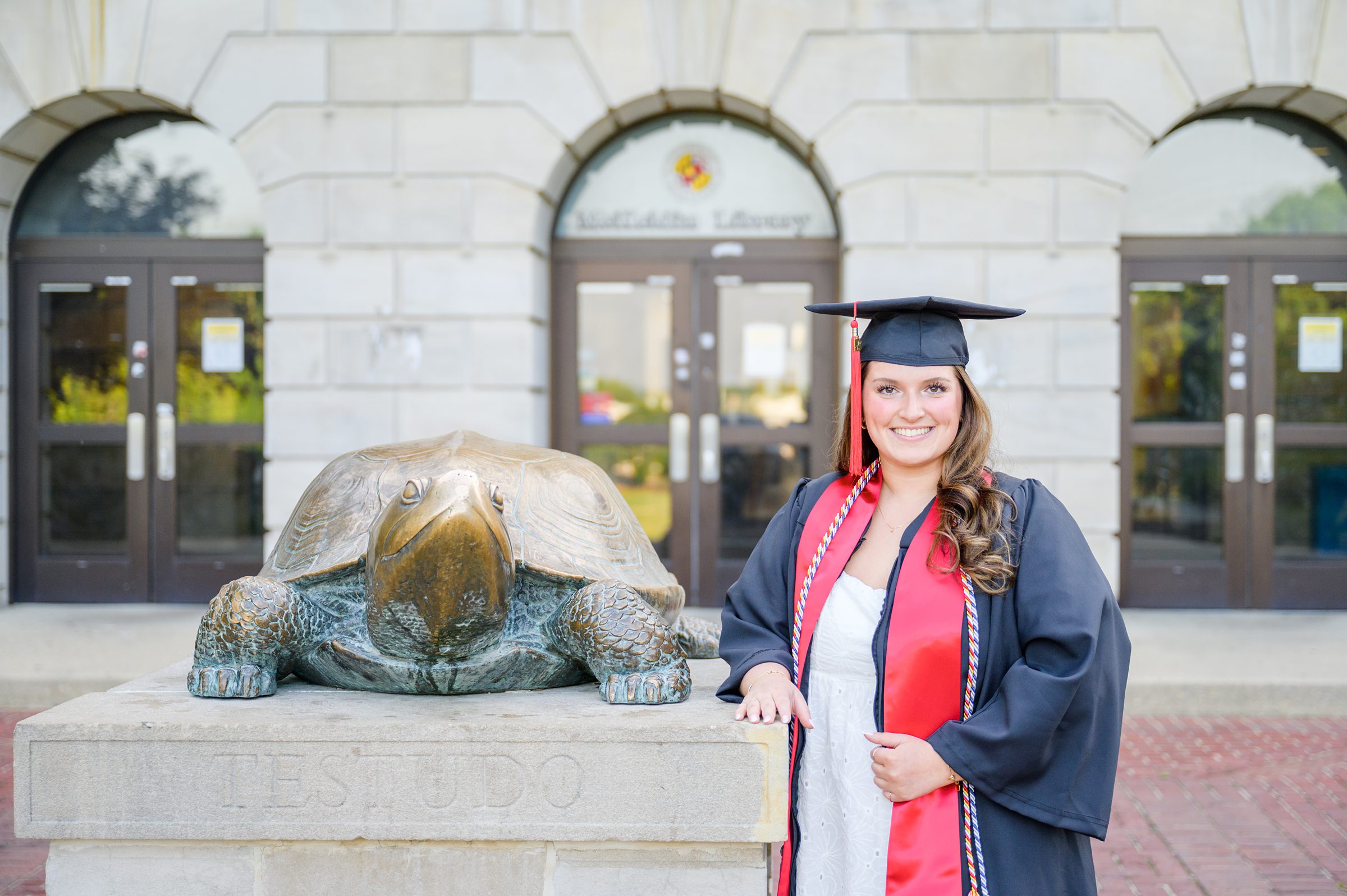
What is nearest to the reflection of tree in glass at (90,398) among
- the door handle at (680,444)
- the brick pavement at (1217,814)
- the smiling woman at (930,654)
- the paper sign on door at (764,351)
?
the brick pavement at (1217,814)

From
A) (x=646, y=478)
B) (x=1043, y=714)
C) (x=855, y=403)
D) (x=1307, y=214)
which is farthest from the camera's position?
(x=646, y=478)

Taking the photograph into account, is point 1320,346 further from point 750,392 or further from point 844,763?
point 844,763

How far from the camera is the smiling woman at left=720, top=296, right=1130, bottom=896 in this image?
76.3 inches

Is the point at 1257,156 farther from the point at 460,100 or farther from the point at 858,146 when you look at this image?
the point at 460,100

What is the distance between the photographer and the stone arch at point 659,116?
7504mm

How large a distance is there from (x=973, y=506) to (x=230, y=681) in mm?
1823

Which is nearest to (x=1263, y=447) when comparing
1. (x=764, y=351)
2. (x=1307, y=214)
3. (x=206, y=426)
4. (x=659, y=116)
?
(x=1307, y=214)

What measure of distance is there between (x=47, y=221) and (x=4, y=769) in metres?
5.17

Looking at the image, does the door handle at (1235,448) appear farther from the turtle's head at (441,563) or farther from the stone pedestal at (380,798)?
the turtle's head at (441,563)

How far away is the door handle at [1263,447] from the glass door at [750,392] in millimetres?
3278

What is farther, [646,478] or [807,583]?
[646,478]

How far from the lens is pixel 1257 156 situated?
25.9ft

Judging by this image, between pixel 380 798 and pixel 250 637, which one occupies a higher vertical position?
pixel 250 637

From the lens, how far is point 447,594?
2.19 meters
